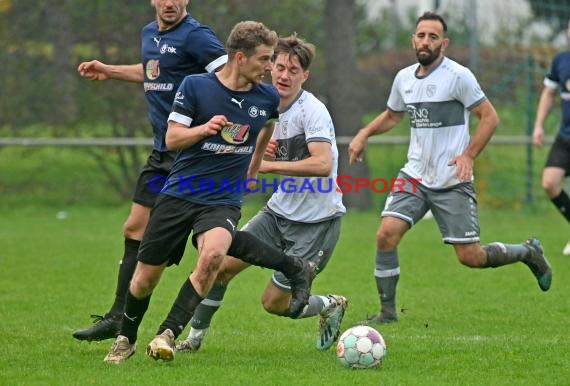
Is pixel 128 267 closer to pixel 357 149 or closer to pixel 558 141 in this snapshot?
pixel 357 149

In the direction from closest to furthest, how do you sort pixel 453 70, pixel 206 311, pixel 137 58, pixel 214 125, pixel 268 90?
1. pixel 214 125
2. pixel 268 90
3. pixel 206 311
4. pixel 453 70
5. pixel 137 58

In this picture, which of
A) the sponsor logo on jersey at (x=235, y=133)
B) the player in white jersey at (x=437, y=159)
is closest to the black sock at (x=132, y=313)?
the sponsor logo on jersey at (x=235, y=133)

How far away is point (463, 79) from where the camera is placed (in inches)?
312

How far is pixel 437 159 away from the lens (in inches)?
317

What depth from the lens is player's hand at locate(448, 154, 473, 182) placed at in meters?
7.82

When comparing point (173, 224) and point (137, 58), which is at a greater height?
point (173, 224)

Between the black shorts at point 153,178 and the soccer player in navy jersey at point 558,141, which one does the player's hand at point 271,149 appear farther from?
the soccer player in navy jersey at point 558,141

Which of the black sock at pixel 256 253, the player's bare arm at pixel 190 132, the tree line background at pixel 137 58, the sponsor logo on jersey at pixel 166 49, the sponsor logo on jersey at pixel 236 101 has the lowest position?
the tree line background at pixel 137 58

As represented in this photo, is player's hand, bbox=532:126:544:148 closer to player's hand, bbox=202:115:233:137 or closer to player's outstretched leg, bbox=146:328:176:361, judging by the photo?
player's hand, bbox=202:115:233:137

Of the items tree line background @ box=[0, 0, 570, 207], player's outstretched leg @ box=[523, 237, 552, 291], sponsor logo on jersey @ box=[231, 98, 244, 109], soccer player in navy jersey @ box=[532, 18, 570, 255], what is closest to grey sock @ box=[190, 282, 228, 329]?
sponsor logo on jersey @ box=[231, 98, 244, 109]

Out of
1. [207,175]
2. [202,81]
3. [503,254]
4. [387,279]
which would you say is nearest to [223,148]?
[207,175]

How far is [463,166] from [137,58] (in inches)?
389

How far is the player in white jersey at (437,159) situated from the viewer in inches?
313

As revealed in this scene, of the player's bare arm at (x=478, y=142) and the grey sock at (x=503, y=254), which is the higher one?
the player's bare arm at (x=478, y=142)
